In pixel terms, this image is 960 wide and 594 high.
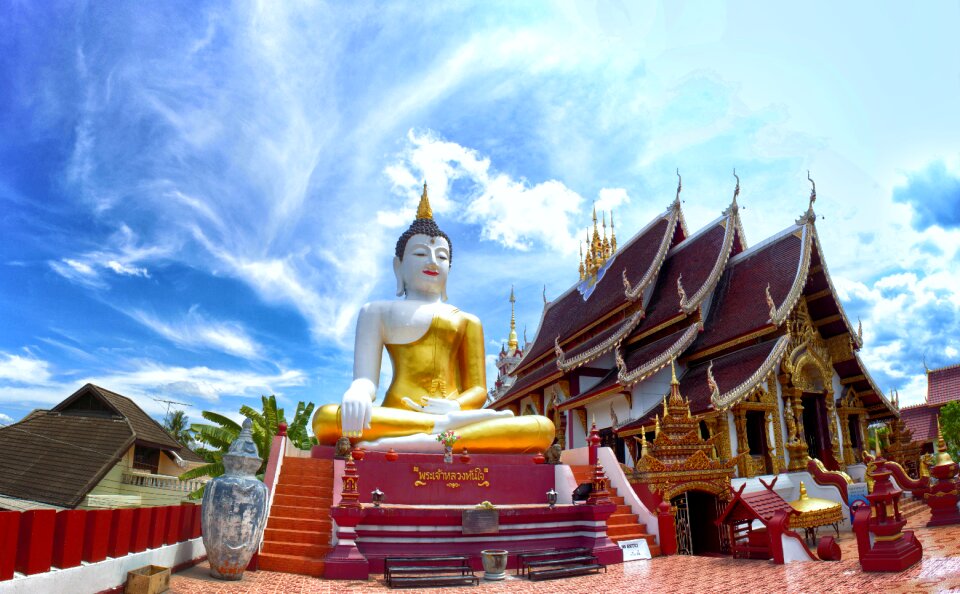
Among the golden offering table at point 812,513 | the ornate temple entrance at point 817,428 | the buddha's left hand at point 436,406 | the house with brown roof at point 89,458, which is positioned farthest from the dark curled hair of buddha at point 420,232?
the ornate temple entrance at point 817,428

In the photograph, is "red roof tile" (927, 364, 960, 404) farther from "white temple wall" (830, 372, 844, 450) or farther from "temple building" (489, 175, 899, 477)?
"white temple wall" (830, 372, 844, 450)

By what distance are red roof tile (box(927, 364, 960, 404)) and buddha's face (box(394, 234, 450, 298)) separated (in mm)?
21822

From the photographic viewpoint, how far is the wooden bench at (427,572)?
6.48 metres

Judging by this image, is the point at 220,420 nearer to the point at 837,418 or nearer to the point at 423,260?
the point at 423,260

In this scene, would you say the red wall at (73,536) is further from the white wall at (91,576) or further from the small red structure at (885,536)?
the small red structure at (885,536)

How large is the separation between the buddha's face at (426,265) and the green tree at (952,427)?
18.9 meters

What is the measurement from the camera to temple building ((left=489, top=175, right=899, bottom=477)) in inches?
558

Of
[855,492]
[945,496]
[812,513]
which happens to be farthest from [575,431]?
[945,496]

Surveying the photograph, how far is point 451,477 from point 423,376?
2344mm

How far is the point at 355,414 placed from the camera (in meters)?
9.05

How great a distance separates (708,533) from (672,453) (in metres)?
2.17

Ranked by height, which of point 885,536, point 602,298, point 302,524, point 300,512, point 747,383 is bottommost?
point 885,536

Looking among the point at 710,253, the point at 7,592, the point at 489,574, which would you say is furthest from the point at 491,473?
the point at 710,253

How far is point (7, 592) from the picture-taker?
377 cm
